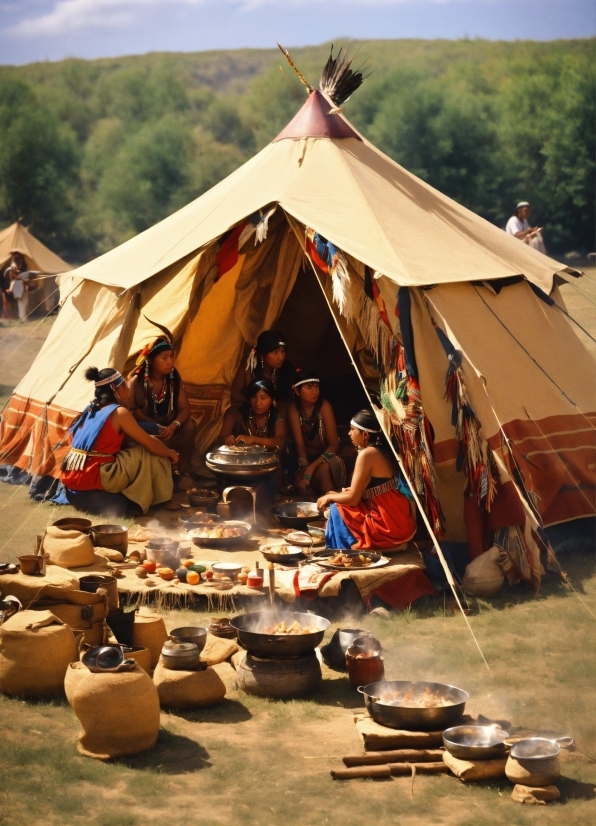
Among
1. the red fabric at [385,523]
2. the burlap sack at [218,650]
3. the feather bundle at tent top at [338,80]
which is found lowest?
the burlap sack at [218,650]

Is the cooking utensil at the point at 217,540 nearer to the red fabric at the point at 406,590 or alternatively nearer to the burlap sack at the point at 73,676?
the red fabric at the point at 406,590

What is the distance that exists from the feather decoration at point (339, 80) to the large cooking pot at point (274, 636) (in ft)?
13.6

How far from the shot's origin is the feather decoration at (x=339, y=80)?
7695 millimetres

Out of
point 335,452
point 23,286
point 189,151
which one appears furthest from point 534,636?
point 189,151

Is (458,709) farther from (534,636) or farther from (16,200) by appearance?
(16,200)

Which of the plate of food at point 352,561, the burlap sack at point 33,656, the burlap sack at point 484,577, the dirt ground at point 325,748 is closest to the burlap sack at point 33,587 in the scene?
the burlap sack at point 33,656

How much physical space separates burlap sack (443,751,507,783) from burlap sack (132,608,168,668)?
5.03 ft

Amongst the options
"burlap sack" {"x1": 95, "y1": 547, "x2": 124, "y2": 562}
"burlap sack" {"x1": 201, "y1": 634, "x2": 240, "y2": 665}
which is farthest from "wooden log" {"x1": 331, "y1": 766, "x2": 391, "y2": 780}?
"burlap sack" {"x1": 95, "y1": 547, "x2": 124, "y2": 562}

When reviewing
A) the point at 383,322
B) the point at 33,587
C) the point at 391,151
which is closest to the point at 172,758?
the point at 33,587

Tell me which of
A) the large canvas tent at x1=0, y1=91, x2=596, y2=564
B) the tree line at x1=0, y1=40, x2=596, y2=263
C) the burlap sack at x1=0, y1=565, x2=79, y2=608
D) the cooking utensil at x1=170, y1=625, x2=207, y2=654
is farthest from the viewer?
the tree line at x1=0, y1=40, x2=596, y2=263

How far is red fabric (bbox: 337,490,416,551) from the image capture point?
604 cm

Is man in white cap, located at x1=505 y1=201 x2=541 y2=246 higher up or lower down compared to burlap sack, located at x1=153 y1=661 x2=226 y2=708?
higher up

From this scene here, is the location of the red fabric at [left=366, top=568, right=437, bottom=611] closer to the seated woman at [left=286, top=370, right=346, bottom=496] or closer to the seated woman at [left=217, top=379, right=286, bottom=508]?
the seated woman at [left=286, top=370, right=346, bottom=496]

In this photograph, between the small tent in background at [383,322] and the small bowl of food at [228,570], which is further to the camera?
the small tent in background at [383,322]
